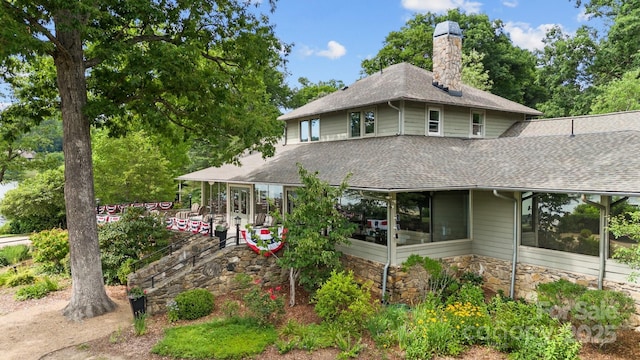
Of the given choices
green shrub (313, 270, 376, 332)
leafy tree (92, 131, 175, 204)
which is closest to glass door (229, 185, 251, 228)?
leafy tree (92, 131, 175, 204)

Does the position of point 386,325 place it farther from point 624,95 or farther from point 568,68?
point 568,68

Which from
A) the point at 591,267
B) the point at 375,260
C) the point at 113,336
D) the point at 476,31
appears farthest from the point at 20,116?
the point at 476,31

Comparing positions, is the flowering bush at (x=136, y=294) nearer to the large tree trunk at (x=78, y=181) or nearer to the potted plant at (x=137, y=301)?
the potted plant at (x=137, y=301)

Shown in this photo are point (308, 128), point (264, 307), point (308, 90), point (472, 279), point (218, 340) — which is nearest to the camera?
point (218, 340)

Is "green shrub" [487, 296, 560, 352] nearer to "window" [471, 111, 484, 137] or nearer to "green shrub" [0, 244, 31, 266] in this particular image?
"window" [471, 111, 484, 137]

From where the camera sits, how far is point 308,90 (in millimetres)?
43344

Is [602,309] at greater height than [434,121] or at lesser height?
lesser

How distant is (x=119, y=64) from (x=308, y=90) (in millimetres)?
33083

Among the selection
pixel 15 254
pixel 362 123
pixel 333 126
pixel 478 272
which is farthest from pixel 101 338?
pixel 15 254

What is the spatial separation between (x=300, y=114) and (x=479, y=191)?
9689 mm

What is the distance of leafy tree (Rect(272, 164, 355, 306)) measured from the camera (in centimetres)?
1058

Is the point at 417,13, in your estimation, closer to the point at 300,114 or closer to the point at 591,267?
the point at 300,114

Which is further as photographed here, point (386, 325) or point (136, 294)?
point (136, 294)

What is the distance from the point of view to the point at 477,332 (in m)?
8.30
